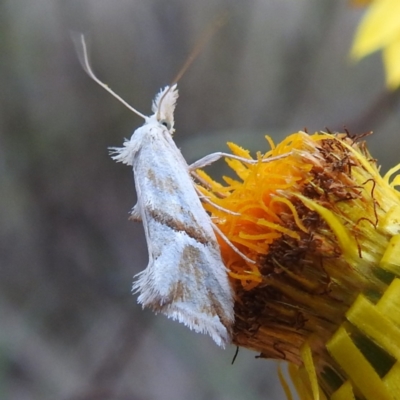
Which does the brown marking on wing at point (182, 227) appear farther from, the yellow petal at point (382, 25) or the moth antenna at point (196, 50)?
the yellow petal at point (382, 25)

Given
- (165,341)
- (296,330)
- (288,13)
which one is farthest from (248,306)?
(288,13)

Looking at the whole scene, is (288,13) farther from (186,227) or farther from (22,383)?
(22,383)

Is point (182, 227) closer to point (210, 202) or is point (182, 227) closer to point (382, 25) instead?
point (210, 202)

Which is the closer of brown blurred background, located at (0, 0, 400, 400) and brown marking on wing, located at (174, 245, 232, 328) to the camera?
brown marking on wing, located at (174, 245, 232, 328)

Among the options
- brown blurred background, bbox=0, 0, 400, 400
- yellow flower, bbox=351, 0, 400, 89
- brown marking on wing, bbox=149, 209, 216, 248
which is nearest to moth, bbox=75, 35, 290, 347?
brown marking on wing, bbox=149, 209, 216, 248

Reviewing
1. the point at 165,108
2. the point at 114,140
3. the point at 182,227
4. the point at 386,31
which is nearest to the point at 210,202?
the point at 182,227

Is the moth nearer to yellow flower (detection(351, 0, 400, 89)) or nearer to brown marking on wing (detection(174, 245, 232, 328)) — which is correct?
brown marking on wing (detection(174, 245, 232, 328))

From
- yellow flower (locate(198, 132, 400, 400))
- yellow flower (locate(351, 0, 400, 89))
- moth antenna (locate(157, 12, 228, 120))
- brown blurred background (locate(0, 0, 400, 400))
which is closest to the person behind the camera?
yellow flower (locate(198, 132, 400, 400))
